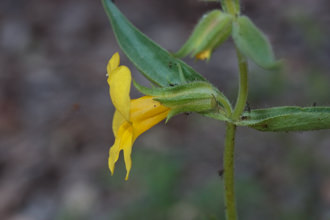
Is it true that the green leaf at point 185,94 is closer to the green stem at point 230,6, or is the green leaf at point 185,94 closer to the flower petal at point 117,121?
the flower petal at point 117,121

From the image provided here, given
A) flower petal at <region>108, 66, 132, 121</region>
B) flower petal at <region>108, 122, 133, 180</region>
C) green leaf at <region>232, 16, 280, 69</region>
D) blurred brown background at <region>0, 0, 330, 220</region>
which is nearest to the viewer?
green leaf at <region>232, 16, 280, 69</region>

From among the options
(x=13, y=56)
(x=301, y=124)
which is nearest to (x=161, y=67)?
(x=301, y=124)

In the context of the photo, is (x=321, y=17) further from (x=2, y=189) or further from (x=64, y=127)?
(x=2, y=189)

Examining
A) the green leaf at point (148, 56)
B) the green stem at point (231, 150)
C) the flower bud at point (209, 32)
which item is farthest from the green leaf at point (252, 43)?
the green leaf at point (148, 56)

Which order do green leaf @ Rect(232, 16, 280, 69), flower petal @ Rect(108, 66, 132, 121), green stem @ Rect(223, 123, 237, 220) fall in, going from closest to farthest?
green leaf @ Rect(232, 16, 280, 69), flower petal @ Rect(108, 66, 132, 121), green stem @ Rect(223, 123, 237, 220)

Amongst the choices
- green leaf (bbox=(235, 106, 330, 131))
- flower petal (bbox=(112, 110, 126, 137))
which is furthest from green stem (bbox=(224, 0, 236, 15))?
flower petal (bbox=(112, 110, 126, 137))

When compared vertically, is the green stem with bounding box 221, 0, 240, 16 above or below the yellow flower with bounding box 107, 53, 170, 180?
above

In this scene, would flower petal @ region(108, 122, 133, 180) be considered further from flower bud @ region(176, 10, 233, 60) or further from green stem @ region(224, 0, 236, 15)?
green stem @ region(224, 0, 236, 15)
